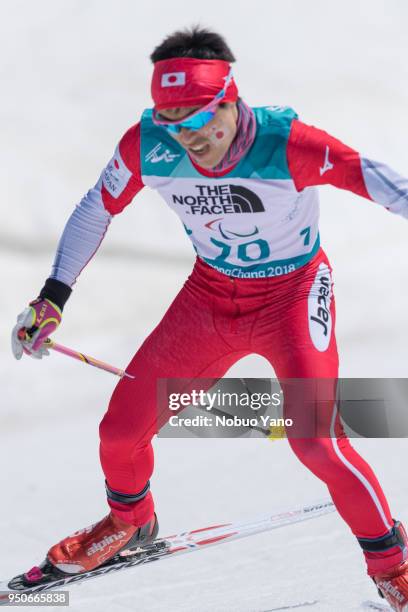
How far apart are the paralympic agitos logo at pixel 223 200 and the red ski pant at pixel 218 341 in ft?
0.97

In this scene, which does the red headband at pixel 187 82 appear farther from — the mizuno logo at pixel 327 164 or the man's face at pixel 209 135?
the mizuno logo at pixel 327 164

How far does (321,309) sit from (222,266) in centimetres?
38

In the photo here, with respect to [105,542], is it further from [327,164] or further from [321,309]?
[327,164]

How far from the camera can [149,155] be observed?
10.8 ft

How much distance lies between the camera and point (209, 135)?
2.99 m

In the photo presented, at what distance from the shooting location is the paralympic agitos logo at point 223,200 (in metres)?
3.15

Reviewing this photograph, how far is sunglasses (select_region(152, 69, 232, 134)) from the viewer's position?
2.92 metres

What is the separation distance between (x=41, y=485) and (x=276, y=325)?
97.8 inches

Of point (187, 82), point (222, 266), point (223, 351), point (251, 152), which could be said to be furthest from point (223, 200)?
point (223, 351)

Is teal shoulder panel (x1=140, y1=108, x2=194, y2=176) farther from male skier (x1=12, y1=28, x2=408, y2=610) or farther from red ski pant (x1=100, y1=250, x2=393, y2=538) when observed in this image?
red ski pant (x1=100, y1=250, x2=393, y2=538)

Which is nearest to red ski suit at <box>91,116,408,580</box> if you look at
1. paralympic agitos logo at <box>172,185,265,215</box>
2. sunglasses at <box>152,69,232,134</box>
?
paralympic agitos logo at <box>172,185,265,215</box>

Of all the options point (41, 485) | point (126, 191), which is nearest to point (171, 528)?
point (41, 485)

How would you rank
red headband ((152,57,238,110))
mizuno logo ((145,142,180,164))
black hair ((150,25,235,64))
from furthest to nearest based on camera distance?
1. mizuno logo ((145,142,180,164))
2. black hair ((150,25,235,64))
3. red headband ((152,57,238,110))

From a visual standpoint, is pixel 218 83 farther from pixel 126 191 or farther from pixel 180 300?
pixel 180 300
